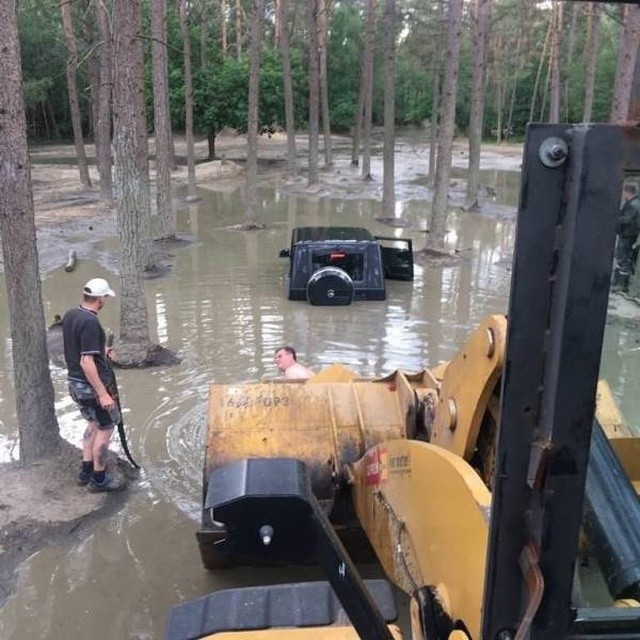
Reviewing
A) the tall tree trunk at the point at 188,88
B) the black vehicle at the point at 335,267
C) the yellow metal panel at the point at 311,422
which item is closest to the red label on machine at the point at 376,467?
the yellow metal panel at the point at 311,422

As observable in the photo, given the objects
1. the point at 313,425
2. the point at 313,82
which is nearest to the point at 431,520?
the point at 313,425

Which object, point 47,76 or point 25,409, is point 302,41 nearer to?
point 47,76

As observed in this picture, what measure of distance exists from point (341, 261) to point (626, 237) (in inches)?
443

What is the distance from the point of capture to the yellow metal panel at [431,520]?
7.36 ft

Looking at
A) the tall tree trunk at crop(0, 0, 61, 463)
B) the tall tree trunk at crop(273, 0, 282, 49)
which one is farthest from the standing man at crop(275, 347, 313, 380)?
the tall tree trunk at crop(273, 0, 282, 49)

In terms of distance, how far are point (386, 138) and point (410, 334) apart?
37.5ft

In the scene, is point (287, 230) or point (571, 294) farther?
point (287, 230)

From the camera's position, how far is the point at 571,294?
146 cm

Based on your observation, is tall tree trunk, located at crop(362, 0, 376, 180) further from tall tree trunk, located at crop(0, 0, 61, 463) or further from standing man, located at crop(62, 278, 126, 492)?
standing man, located at crop(62, 278, 126, 492)

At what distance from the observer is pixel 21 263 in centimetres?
612

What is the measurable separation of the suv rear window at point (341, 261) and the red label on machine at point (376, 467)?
30.1 feet

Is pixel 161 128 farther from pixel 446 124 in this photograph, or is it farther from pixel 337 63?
pixel 337 63

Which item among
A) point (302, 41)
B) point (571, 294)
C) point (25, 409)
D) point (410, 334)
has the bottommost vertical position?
point (410, 334)

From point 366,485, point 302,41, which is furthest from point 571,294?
point 302,41
